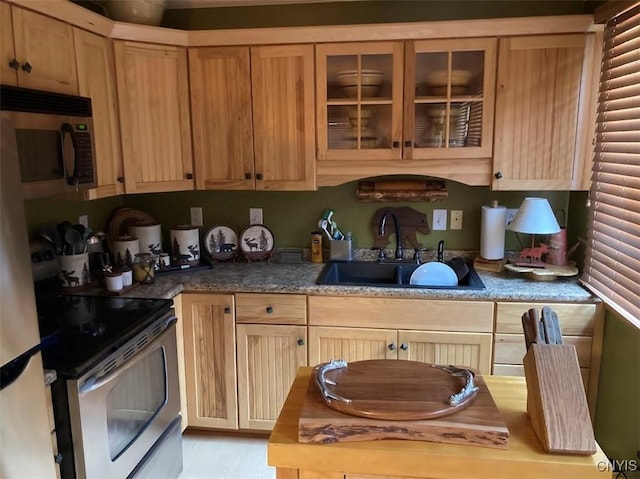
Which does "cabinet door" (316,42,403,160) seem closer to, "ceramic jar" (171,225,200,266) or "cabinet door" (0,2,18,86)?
"ceramic jar" (171,225,200,266)

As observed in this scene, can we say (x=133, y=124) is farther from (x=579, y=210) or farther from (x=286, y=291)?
(x=579, y=210)

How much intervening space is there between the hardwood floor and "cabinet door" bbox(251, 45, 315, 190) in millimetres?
1369

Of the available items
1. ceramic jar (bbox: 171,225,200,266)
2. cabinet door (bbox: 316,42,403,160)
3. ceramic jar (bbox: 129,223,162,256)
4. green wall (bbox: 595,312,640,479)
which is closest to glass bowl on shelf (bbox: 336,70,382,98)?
cabinet door (bbox: 316,42,403,160)

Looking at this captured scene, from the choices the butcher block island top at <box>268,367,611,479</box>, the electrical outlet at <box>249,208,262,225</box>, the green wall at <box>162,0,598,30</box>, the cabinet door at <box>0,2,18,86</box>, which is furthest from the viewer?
the electrical outlet at <box>249,208,262,225</box>

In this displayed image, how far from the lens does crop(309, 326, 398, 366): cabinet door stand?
96.4 inches

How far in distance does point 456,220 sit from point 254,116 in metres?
1.27

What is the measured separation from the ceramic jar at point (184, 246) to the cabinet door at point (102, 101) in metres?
0.40

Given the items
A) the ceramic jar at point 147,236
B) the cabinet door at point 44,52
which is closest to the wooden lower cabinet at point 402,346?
the ceramic jar at point 147,236

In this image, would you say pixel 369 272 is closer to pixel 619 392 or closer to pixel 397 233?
pixel 397 233

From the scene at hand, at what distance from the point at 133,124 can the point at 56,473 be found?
1.62 meters

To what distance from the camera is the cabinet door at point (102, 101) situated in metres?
2.27

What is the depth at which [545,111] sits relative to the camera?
8.00ft

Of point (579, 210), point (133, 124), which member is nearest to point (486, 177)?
point (579, 210)

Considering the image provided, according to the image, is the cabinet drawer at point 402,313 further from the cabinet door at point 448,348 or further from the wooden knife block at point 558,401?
the wooden knife block at point 558,401
